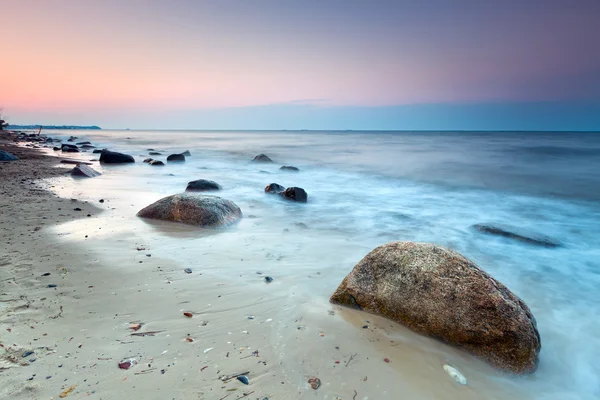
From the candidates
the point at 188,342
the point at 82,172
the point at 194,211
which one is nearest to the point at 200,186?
the point at 194,211

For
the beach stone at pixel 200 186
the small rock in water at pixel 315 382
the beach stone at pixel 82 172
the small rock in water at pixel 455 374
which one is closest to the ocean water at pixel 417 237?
the small rock in water at pixel 455 374

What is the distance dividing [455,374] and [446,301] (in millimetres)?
715

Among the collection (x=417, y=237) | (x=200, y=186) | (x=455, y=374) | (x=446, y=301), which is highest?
(x=446, y=301)

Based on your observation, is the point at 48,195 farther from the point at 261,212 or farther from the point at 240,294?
the point at 240,294

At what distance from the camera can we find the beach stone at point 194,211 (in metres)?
6.63

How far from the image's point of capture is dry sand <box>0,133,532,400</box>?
8.11 feet

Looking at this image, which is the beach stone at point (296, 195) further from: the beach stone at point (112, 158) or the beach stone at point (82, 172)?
the beach stone at point (112, 158)

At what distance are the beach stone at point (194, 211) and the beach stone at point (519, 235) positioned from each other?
18.7 ft

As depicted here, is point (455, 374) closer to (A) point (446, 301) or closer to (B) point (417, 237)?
(A) point (446, 301)

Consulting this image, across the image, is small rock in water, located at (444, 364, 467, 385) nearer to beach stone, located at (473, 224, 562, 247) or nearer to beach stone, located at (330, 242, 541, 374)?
beach stone, located at (330, 242, 541, 374)

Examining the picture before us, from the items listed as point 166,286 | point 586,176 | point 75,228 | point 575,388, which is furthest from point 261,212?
point 586,176

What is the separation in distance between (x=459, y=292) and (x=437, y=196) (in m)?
10.3

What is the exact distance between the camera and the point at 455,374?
2.90 metres

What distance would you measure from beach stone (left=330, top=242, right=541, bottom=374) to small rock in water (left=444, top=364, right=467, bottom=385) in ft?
1.20
